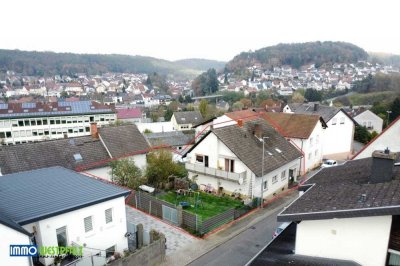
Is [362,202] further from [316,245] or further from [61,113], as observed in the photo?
[61,113]

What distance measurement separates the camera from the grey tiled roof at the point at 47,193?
13699 mm

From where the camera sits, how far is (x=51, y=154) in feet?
94.9

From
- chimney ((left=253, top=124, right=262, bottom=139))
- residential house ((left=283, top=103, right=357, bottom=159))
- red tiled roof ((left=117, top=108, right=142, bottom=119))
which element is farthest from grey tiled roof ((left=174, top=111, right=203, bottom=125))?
chimney ((left=253, top=124, right=262, bottom=139))

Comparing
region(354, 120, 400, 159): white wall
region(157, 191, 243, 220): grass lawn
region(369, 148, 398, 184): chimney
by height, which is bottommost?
region(157, 191, 243, 220): grass lawn

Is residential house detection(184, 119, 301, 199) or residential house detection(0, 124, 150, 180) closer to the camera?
residential house detection(184, 119, 301, 199)

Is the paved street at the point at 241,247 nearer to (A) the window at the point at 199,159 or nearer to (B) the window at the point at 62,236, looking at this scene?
(B) the window at the point at 62,236

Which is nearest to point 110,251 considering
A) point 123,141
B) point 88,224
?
point 88,224

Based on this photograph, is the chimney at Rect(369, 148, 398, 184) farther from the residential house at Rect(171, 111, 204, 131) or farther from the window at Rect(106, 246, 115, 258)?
the residential house at Rect(171, 111, 204, 131)

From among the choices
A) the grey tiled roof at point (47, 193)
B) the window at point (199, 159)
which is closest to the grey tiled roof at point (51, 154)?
the window at point (199, 159)

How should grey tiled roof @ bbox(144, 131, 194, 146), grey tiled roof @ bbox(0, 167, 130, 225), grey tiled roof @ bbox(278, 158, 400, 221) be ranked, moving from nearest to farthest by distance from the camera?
Result: grey tiled roof @ bbox(278, 158, 400, 221) → grey tiled roof @ bbox(0, 167, 130, 225) → grey tiled roof @ bbox(144, 131, 194, 146)

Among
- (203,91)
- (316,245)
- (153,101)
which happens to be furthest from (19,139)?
(203,91)

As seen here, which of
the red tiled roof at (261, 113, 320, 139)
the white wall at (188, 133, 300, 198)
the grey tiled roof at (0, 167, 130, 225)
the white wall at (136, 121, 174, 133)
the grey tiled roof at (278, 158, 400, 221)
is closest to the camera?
the grey tiled roof at (278, 158, 400, 221)

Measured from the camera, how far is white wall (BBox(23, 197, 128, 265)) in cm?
1416

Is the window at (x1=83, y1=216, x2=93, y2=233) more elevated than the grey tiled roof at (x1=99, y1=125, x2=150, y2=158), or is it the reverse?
the grey tiled roof at (x1=99, y1=125, x2=150, y2=158)
